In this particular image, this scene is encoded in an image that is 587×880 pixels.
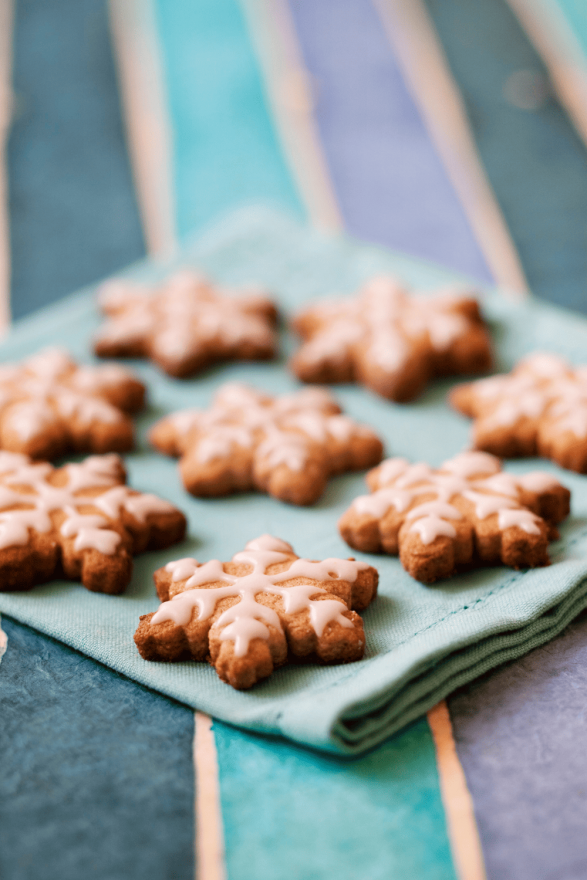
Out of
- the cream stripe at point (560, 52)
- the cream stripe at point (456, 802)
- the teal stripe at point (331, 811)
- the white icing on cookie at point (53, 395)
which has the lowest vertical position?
the cream stripe at point (456, 802)

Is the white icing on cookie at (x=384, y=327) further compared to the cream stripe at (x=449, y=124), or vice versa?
the cream stripe at (x=449, y=124)

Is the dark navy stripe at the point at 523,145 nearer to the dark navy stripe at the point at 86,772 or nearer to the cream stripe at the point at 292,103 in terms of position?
the cream stripe at the point at 292,103

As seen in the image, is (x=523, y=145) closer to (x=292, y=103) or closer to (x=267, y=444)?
(x=292, y=103)

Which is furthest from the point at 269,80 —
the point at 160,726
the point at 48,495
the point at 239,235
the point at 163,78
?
the point at 160,726

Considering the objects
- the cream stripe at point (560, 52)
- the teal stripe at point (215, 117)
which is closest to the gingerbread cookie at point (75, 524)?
the teal stripe at point (215, 117)

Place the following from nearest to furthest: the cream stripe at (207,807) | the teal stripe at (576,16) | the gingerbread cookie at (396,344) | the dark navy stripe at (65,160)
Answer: the cream stripe at (207,807)
the gingerbread cookie at (396,344)
the dark navy stripe at (65,160)
the teal stripe at (576,16)

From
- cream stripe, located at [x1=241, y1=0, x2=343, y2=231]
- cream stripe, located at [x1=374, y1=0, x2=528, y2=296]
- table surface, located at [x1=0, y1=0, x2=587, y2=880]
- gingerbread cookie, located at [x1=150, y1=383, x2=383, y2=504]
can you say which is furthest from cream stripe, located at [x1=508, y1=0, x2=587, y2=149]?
gingerbread cookie, located at [x1=150, y1=383, x2=383, y2=504]

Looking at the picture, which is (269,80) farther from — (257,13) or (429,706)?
(429,706)

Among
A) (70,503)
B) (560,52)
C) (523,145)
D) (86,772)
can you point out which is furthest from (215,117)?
(86,772)

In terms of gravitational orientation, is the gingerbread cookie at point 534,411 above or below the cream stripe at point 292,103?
below
